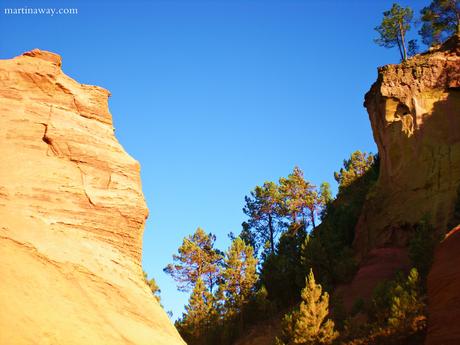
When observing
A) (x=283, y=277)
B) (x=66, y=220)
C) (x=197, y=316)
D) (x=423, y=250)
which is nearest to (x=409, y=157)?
(x=423, y=250)

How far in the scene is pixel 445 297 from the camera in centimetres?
1881

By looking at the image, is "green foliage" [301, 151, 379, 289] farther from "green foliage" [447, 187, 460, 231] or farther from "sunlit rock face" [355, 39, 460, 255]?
"green foliage" [447, 187, 460, 231]

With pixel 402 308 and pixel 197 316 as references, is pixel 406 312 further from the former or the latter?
pixel 197 316

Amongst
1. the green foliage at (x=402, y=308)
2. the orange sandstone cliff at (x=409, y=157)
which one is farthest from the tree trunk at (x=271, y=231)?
the green foliage at (x=402, y=308)

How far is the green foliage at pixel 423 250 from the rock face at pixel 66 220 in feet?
65.2

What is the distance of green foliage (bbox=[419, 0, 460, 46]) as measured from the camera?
155ft

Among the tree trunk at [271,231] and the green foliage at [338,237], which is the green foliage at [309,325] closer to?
the green foliage at [338,237]

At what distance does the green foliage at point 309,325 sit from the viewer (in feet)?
90.6

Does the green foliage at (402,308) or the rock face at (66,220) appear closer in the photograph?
the rock face at (66,220)

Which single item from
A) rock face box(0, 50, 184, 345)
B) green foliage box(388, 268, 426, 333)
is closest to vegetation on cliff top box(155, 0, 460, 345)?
green foliage box(388, 268, 426, 333)

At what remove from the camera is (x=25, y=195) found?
→ 1325 cm

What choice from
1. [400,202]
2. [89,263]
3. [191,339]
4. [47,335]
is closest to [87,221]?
[89,263]

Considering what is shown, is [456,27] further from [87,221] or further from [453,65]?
[87,221]

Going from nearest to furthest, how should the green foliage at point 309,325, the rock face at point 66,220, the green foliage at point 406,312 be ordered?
1. the rock face at point 66,220
2. the green foliage at point 406,312
3. the green foliage at point 309,325
